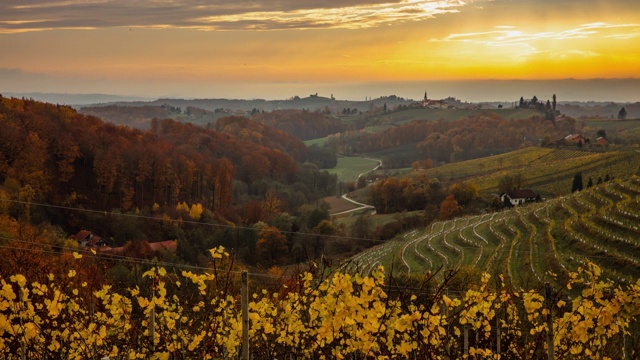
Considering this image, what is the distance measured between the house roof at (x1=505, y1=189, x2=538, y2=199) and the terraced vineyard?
12.2 meters

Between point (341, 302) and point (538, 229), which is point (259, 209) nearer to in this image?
point (538, 229)

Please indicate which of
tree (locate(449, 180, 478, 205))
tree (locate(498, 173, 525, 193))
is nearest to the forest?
tree (locate(449, 180, 478, 205))

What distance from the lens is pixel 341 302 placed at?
6664mm

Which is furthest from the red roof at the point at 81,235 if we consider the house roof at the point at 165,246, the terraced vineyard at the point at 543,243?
the terraced vineyard at the point at 543,243

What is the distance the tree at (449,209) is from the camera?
6009 centimetres

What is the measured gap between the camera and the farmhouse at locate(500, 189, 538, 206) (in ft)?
196

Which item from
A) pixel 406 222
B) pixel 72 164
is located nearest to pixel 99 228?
pixel 72 164

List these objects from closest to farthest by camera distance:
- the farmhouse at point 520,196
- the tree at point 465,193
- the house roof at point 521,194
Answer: the farmhouse at point 520,196 < the house roof at point 521,194 < the tree at point 465,193

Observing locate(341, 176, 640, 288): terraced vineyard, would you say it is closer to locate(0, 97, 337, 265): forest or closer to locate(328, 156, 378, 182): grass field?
locate(0, 97, 337, 265): forest

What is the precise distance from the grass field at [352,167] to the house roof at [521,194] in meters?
51.9

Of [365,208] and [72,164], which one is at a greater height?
[72,164]

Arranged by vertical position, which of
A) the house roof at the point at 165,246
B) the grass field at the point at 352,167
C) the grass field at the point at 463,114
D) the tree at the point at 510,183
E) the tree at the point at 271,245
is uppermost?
the grass field at the point at 463,114

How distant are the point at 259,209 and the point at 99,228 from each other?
1985 centimetres

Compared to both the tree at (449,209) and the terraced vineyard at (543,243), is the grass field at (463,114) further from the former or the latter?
the terraced vineyard at (543,243)
